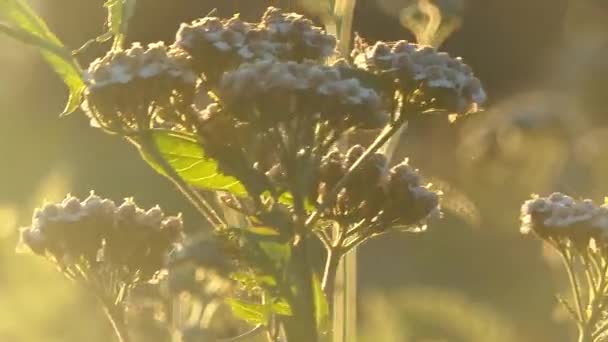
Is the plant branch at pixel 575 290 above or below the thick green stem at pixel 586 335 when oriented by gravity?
above

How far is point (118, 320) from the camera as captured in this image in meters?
→ 0.89

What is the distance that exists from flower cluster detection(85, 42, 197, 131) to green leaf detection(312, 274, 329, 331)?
144mm

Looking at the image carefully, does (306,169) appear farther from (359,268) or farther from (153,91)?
(359,268)

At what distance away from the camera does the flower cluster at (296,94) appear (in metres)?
0.76

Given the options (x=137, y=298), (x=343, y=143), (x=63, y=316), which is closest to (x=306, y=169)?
(x=343, y=143)

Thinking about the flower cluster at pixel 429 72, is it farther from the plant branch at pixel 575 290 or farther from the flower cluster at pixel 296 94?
the plant branch at pixel 575 290

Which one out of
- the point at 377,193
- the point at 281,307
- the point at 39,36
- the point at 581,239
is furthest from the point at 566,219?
the point at 39,36

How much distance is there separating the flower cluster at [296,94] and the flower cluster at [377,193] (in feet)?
0.22

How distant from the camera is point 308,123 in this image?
2.61ft

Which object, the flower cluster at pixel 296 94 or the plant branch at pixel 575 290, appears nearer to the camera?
the flower cluster at pixel 296 94

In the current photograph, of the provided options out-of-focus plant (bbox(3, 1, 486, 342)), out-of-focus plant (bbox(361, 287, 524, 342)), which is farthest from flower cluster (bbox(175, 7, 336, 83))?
out-of-focus plant (bbox(361, 287, 524, 342))

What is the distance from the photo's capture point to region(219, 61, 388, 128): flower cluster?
0.76 m

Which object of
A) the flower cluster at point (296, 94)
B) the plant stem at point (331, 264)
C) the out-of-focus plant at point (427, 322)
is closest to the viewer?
the flower cluster at point (296, 94)

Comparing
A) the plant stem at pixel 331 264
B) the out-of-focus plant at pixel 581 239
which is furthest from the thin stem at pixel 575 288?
the plant stem at pixel 331 264
